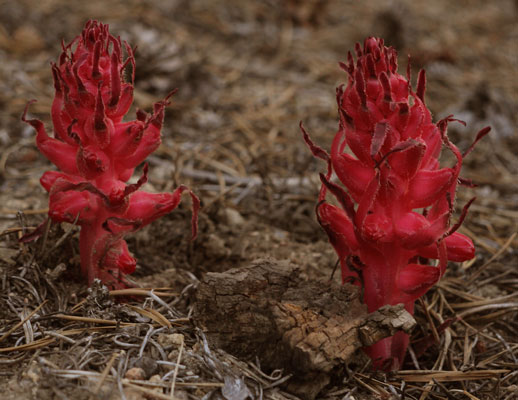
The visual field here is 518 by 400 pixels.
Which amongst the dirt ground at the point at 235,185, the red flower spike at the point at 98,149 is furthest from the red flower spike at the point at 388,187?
the red flower spike at the point at 98,149

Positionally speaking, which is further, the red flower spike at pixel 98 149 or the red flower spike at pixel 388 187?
the red flower spike at pixel 98 149

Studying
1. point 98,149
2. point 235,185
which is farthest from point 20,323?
point 235,185

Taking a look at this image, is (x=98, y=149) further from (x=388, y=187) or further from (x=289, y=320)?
(x=388, y=187)

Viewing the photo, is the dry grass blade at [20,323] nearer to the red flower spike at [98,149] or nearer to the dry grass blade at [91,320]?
the dry grass blade at [91,320]

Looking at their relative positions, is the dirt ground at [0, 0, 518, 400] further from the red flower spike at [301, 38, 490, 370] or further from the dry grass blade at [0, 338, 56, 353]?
the red flower spike at [301, 38, 490, 370]

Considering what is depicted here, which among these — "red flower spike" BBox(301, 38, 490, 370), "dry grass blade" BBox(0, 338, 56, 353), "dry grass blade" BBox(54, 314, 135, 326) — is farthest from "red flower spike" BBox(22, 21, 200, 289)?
"red flower spike" BBox(301, 38, 490, 370)

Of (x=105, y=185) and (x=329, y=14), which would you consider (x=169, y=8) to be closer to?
(x=329, y=14)

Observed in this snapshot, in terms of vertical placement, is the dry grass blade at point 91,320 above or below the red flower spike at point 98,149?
below
